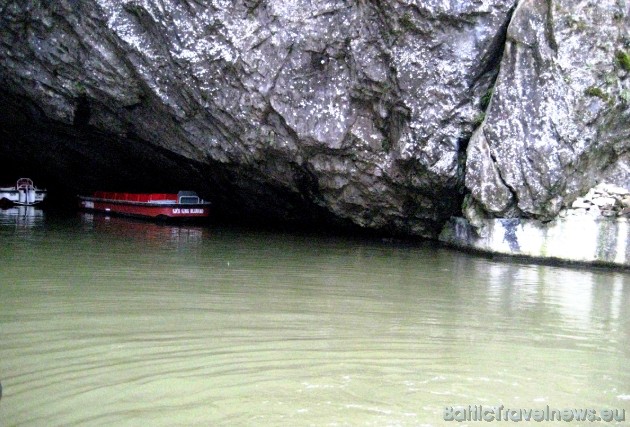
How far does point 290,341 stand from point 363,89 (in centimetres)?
705

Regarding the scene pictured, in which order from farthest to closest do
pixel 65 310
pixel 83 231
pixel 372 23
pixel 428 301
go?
pixel 83 231
pixel 372 23
pixel 428 301
pixel 65 310

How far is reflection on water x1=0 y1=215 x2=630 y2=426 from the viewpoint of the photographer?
361 cm

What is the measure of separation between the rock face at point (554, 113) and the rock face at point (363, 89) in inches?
0.8

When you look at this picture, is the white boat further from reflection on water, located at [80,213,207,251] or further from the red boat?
reflection on water, located at [80,213,207,251]

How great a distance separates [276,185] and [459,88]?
480cm

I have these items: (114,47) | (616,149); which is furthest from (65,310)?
(616,149)

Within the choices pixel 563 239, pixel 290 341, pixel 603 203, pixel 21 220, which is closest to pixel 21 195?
pixel 21 220

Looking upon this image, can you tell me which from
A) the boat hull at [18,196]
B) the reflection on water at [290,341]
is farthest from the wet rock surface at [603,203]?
the boat hull at [18,196]

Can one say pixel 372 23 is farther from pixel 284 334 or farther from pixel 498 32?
pixel 284 334

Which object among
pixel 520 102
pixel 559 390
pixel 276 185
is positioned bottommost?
pixel 559 390

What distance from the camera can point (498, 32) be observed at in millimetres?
10164

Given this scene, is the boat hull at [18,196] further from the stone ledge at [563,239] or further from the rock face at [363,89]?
the stone ledge at [563,239]

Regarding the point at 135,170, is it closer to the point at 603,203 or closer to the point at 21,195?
the point at 21,195

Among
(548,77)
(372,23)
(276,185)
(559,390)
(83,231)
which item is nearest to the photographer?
(559,390)
